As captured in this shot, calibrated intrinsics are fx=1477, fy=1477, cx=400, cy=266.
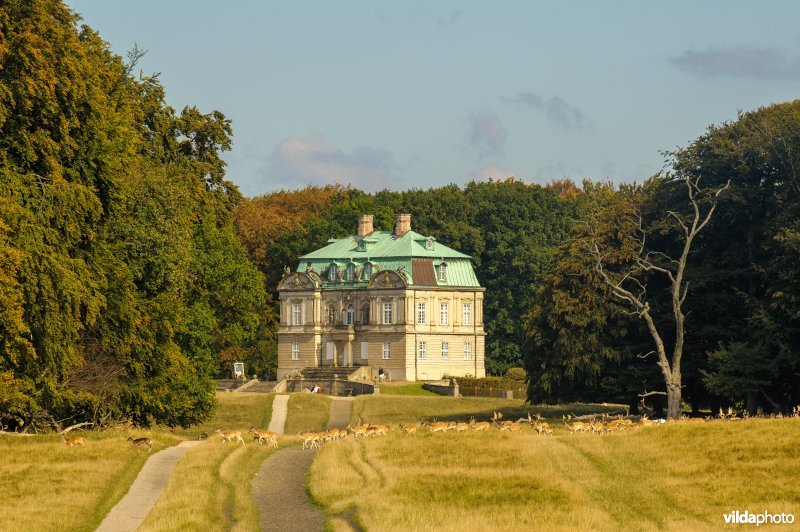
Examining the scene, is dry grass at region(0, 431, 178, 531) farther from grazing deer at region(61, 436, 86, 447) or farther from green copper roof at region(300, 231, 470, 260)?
green copper roof at region(300, 231, 470, 260)

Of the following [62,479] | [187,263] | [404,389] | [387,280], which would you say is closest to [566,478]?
[62,479]

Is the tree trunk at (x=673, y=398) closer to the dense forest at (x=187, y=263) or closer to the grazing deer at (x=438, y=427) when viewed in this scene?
the dense forest at (x=187, y=263)

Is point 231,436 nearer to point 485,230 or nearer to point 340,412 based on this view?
A: point 340,412

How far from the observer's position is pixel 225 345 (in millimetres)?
105375

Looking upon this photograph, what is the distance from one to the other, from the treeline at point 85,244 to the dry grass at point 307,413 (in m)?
18.6

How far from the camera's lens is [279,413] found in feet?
283

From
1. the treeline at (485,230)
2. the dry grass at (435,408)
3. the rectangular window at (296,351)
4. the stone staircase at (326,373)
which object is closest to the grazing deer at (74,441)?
the dry grass at (435,408)

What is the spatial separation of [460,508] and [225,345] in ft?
250

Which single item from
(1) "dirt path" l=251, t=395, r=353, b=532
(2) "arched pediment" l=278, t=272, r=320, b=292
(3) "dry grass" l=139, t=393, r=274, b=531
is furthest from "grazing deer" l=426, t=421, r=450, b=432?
(2) "arched pediment" l=278, t=272, r=320, b=292

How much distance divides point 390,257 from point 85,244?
237ft

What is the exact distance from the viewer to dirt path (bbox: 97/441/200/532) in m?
29.2

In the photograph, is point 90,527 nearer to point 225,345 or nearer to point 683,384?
point 683,384

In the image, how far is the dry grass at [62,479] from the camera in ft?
97.4

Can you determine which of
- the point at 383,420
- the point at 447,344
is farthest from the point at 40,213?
the point at 447,344
